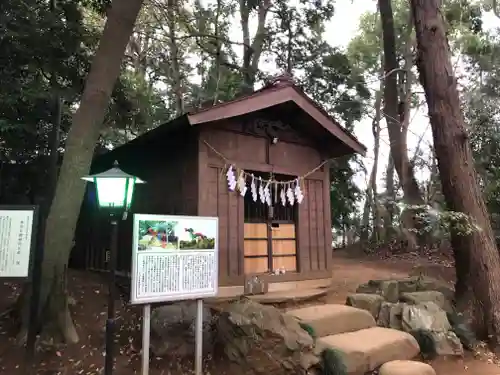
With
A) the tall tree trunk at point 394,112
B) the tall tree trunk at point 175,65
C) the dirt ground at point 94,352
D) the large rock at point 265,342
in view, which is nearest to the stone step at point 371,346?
the large rock at point 265,342

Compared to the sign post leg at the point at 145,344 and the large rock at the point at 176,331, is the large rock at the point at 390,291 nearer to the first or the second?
the large rock at the point at 176,331

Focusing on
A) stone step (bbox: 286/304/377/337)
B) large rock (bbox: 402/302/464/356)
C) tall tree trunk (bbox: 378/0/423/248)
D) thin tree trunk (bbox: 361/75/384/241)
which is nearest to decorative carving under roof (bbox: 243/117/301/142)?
stone step (bbox: 286/304/377/337)

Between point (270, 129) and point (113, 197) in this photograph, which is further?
point (270, 129)

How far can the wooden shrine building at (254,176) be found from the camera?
A: 23.6 feet

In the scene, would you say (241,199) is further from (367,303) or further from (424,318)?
(424,318)

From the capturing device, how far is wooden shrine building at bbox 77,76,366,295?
719 centimetres

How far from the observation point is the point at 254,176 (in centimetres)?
782

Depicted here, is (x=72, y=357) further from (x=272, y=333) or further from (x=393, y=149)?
(x=393, y=149)

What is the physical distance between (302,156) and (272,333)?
468 centimetres

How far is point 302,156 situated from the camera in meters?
8.73

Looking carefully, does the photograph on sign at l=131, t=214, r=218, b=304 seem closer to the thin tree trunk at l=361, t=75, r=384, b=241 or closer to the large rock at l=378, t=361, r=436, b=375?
the large rock at l=378, t=361, r=436, b=375

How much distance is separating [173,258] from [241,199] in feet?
10.3

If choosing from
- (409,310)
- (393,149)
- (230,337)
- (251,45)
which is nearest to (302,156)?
(409,310)

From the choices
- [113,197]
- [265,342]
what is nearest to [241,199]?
[265,342]
